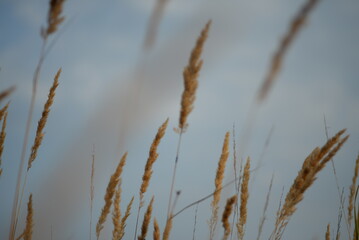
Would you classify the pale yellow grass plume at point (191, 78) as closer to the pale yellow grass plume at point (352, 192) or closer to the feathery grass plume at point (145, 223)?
the feathery grass plume at point (145, 223)

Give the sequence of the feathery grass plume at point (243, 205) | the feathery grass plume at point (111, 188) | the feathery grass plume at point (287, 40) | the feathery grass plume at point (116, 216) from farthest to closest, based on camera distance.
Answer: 1. the feathery grass plume at point (243, 205)
2. the feathery grass plume at point (116, 216)
3. the feathery grass plume at point (111, 188)
4. the feathery grass plume at point (287, 40)

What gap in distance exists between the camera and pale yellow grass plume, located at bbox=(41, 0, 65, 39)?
1398 mm

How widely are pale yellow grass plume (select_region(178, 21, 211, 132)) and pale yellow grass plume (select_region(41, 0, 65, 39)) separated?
0.70m

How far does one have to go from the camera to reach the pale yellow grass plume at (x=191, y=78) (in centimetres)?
122

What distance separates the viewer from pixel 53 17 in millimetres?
1417

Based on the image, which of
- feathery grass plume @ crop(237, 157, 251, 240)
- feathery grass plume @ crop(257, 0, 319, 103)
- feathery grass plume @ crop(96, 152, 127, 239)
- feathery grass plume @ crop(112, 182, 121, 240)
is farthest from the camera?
feathery grass plume @ crop(237, 157, 251, 240)

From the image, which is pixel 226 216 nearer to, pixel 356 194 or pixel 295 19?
pixel 295 19

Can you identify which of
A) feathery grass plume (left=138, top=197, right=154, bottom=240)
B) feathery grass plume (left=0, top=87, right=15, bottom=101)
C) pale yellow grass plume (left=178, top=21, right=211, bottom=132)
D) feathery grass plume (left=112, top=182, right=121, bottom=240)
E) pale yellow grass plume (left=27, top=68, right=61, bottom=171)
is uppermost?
pale yellow grass plume (left=27, top=68, right=61, bottom=171)

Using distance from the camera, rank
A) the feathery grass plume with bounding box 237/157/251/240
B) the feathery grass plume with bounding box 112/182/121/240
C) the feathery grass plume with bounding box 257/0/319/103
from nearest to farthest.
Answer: the feathery grass plume with bounding box 257/0/319/103, the feathery grass plume with bounding box 112/182/121/240, the feathery grass plume with bounding box 237/157/251/240

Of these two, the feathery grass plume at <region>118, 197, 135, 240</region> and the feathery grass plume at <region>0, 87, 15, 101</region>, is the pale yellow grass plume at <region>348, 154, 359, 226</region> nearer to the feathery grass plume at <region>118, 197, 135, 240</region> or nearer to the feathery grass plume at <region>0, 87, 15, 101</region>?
the feathery grass plume at <region>118, 197, 135, 240</region>

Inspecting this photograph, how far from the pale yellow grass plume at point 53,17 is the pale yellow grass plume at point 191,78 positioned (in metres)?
0.70

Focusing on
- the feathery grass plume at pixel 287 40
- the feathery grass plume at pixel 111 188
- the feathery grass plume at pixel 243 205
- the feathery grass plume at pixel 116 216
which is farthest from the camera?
the feathery grass plume at pixel 243 205

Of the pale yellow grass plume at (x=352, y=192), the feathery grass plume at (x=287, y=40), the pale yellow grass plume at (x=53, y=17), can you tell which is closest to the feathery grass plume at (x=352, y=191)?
the pale yellow grass plume at (x=352, y=192)

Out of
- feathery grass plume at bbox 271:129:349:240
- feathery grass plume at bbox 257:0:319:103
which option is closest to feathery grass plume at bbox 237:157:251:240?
feathery grass plume at bbox 271:129:349:240
